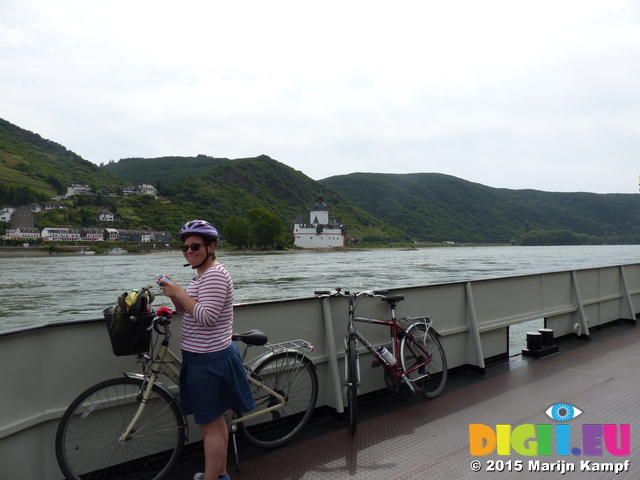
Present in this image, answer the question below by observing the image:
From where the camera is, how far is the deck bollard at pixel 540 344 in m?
5.51

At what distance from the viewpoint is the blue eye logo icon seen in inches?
140

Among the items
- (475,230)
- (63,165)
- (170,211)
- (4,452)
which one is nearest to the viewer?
(4,452)

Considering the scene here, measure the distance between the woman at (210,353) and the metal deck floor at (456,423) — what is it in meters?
0.54

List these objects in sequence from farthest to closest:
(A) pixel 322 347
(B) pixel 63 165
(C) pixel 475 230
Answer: (C) pixel 475 230 < (B) pixel 63 165 < (A) pixel 322 347

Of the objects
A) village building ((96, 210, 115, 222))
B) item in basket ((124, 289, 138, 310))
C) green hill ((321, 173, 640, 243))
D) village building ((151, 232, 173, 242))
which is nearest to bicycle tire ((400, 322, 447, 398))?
item in basket ((124, 289, 138, 310))

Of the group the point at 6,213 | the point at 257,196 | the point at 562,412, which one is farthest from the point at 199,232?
the point at 257,196

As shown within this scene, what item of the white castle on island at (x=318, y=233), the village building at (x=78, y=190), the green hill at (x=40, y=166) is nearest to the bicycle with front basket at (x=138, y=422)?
the village building at (x=78, y=190)

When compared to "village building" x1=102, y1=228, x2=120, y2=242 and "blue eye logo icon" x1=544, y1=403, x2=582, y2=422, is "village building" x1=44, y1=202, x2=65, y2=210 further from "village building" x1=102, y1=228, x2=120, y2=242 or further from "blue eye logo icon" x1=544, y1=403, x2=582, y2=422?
"blue eye logo icon" x1=544, y1=403, x2=582, y2=422

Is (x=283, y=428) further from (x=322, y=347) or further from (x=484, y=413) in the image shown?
(x=484, y=413)

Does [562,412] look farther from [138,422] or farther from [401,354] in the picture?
[138,422]

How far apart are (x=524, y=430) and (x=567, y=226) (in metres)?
158

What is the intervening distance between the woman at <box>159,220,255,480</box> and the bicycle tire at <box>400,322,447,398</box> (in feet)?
5.99

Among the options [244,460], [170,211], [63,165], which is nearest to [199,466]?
[244,460]

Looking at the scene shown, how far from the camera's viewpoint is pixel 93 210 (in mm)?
99000
